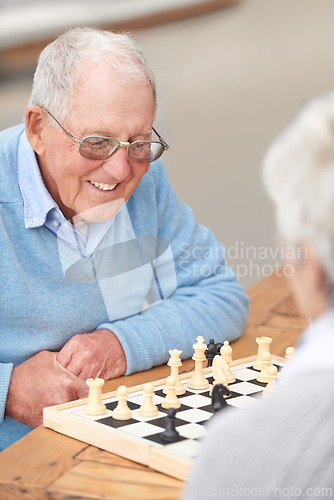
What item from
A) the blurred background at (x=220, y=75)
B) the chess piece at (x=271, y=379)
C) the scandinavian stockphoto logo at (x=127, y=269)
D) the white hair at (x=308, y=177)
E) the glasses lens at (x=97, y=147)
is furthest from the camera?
the blurred background at (x=220, y=75)

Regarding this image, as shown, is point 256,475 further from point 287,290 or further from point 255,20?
point 255,20

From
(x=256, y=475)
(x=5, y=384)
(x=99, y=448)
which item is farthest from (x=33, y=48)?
(x=256, y=475)

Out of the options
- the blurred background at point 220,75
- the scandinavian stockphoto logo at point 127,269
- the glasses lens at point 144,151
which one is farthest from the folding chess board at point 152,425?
the blurred background at point 220,75

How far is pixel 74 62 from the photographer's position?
66.9 inches

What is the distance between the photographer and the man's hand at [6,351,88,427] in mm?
1576

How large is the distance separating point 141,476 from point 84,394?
478mm

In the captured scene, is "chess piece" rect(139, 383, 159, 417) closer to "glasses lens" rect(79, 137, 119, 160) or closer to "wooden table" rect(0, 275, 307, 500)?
"wooden table" rect(0, 275, 307, 500)

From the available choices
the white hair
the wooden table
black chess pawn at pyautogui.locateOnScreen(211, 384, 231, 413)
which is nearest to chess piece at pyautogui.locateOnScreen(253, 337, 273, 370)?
black chess pawn at pyautogui.locateOnScreen(211, 384, 231, 413)

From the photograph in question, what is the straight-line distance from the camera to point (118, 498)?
107 cm

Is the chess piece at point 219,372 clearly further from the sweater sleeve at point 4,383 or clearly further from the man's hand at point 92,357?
the sweater sleeve at point 4,383

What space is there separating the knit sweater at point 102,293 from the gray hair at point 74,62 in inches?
7.8

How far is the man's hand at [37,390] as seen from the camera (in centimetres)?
158

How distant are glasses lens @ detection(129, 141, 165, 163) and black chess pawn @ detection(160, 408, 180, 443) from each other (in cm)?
72

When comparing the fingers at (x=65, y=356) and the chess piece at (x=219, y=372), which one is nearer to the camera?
the chess piece at (x=219, y=372)
